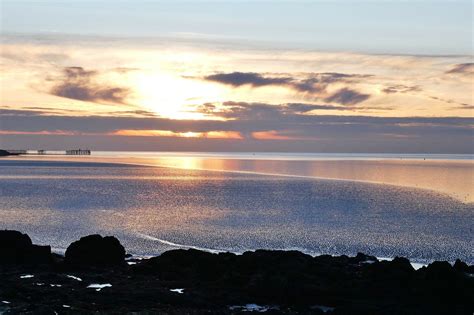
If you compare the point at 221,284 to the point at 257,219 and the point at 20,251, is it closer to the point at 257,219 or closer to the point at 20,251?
the point at 20,251

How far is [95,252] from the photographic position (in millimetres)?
40000

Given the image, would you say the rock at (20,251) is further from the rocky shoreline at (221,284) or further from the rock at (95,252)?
the rock at (95,252)

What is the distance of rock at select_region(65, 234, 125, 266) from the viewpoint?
39344 millimetres

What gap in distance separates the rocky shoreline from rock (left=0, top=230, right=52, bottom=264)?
66 mm

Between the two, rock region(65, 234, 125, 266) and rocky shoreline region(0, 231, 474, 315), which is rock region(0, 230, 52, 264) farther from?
rock region(65, 234, 125, 266)

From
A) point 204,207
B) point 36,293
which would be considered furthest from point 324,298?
point 204,207

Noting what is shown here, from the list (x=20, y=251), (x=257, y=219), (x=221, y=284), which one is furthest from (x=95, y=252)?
(x=257, y=219)

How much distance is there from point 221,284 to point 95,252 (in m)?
10.8

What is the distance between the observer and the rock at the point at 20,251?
3934cm

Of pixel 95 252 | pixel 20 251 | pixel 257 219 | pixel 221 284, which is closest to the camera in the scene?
pixel 221 284

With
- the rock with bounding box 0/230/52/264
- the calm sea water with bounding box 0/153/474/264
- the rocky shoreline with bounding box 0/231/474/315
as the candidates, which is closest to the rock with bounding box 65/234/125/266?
the rocky shoreline with bounding box 0/231/474/315

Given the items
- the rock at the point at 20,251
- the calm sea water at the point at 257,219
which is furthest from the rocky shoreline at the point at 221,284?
the calm sea water at the point at 257,219

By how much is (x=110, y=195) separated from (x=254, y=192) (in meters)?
27.1

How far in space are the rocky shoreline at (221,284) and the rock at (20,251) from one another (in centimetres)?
7
